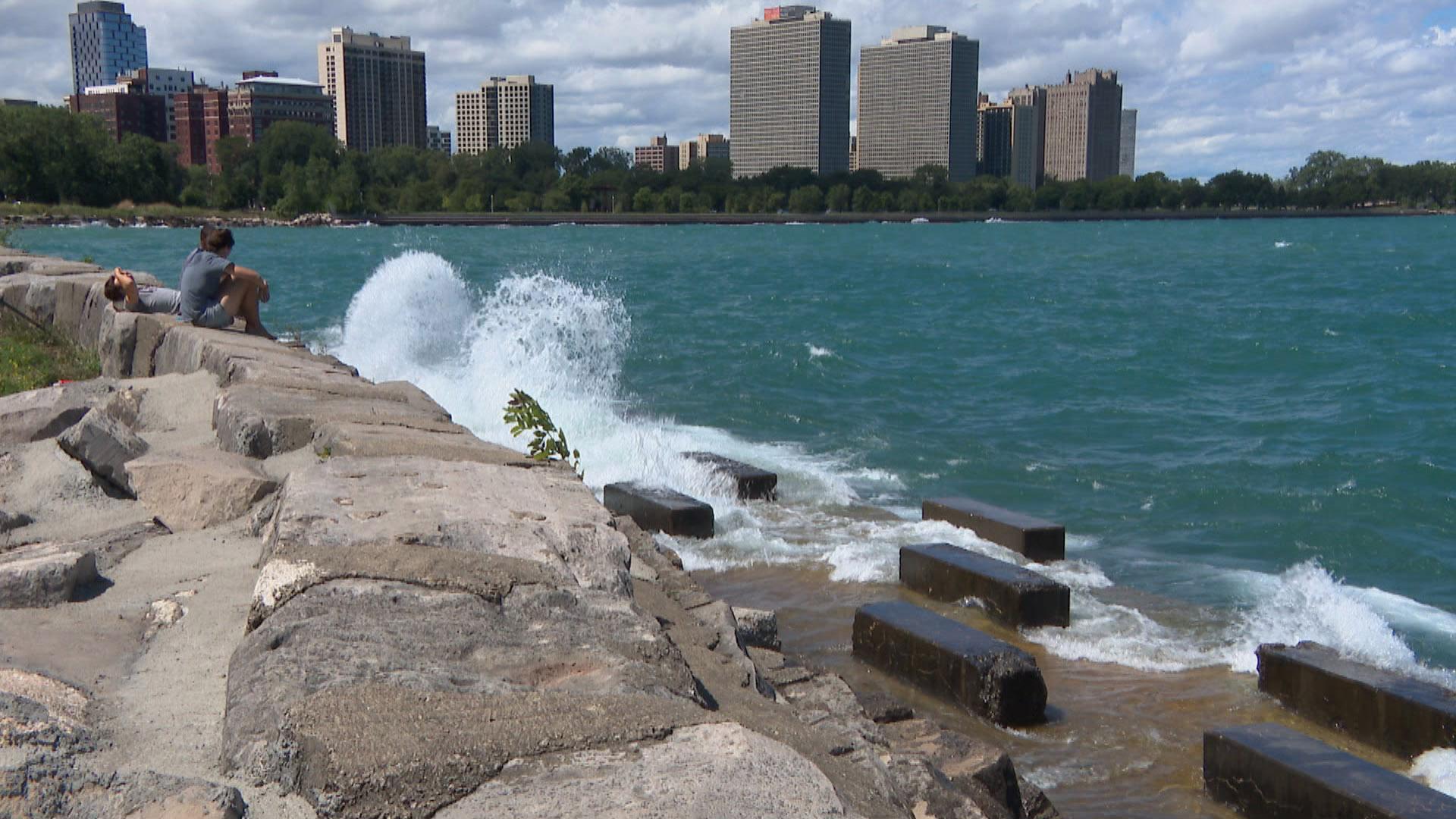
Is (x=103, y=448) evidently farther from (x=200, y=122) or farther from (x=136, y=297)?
(x=200, y=122)

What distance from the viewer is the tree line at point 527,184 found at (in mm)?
90125

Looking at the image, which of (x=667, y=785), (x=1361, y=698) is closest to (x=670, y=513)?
(x=1361, y=698)

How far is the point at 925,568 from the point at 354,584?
20.0ft

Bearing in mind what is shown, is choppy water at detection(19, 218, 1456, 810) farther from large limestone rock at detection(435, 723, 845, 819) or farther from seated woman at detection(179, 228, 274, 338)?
large limestone rock at detection(435, 723, 845, 819)

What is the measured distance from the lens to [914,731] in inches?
206

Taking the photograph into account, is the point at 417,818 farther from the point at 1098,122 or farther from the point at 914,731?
the point at 1098,122

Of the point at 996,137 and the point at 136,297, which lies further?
the point at 996,137

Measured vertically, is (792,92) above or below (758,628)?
above

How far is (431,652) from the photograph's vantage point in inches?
110

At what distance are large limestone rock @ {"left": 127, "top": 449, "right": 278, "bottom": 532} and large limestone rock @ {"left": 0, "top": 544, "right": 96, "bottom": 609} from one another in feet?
2.57

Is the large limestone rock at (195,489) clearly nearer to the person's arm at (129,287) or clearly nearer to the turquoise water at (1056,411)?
the person's arm at (129,287)

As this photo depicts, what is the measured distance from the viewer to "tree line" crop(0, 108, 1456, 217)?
90.1 meters

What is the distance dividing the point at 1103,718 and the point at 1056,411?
1171 cm

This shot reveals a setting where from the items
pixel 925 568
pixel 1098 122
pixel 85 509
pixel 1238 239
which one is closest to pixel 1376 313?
pixel 925 568
